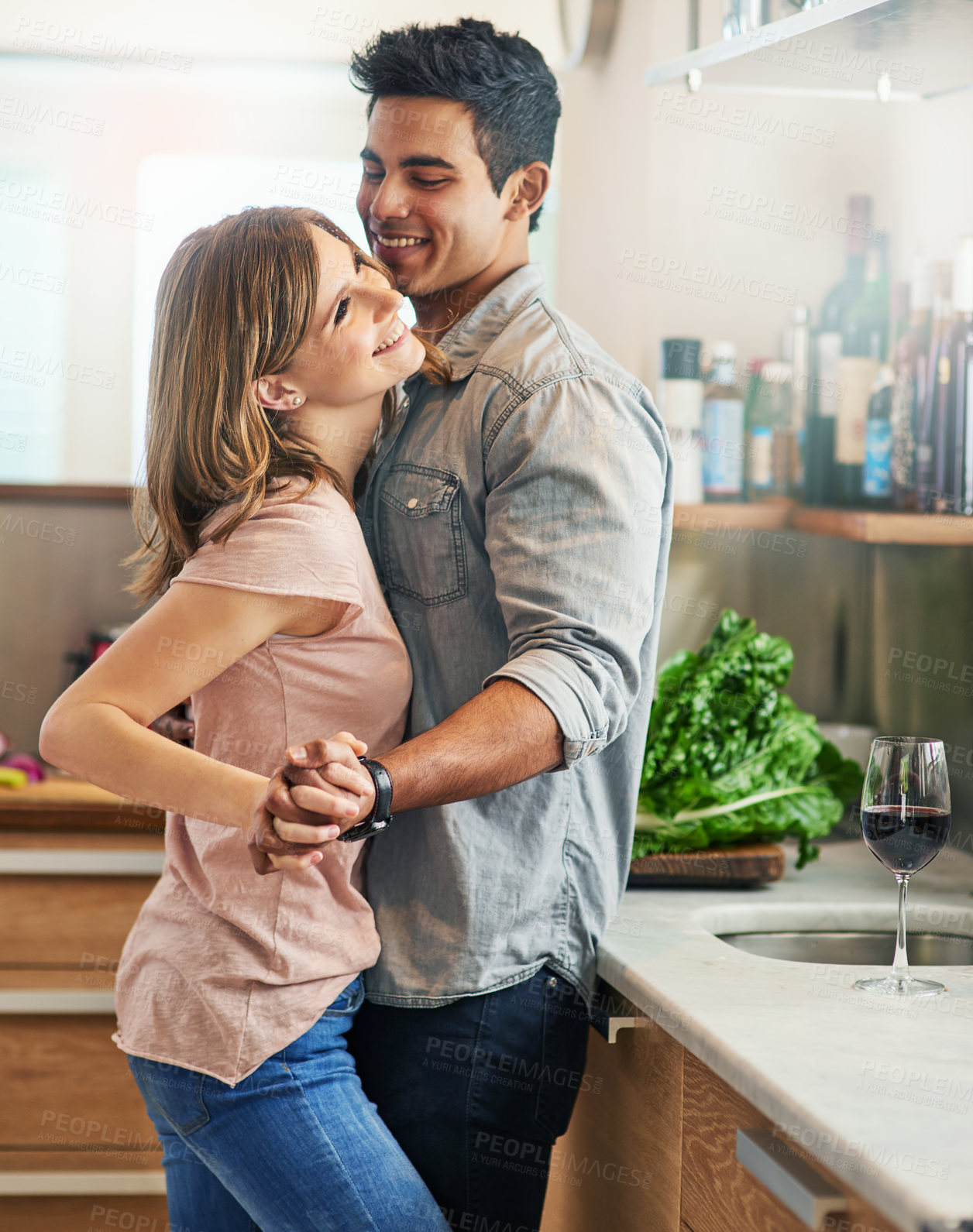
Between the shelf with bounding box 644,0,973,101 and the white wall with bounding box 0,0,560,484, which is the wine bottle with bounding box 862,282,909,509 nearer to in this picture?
the shelf with bounding box 644,0,973,101

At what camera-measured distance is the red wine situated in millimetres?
1019

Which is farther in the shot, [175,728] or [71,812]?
[71,812]

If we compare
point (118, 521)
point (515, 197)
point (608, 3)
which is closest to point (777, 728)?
point (515, 197)

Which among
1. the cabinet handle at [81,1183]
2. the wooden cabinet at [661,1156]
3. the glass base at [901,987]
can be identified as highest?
the glass base at [901,987]

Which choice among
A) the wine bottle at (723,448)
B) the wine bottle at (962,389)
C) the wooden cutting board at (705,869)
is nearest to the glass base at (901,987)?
the wooden cutting board at (705,869)

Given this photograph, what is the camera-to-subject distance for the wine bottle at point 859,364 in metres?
1.75

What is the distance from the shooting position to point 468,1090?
1.04m

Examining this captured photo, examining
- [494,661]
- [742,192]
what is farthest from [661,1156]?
[742,192]

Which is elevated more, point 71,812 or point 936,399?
point 936,399

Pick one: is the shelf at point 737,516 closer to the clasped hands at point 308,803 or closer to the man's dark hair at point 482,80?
the man's dark hair at point 482,80

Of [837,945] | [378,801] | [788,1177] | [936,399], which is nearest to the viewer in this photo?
[788,1177]

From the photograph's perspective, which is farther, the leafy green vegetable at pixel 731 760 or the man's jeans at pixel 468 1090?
the leafy green vegetable at pixel 731 760

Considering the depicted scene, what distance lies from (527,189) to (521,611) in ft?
1.71

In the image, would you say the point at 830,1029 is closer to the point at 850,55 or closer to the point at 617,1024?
the point at 617,1024
